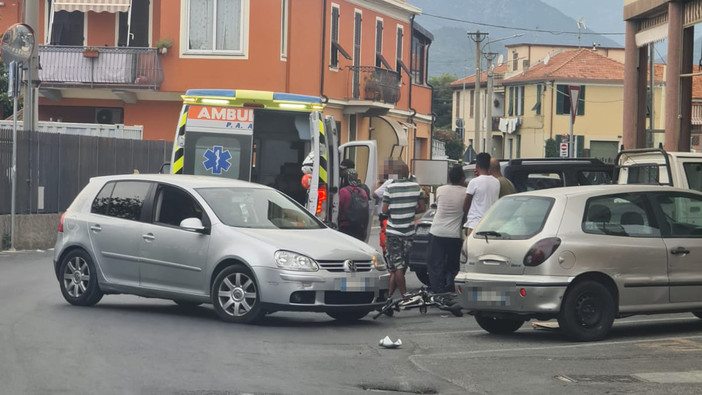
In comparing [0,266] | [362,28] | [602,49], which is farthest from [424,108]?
[602,49]

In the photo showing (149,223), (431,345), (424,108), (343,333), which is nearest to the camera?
(431,345)

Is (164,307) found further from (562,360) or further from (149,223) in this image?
(562,360)

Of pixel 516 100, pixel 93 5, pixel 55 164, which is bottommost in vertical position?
pixel 55 164

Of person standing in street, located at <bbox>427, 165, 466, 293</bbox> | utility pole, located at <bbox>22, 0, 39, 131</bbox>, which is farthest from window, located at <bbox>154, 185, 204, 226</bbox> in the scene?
utility pole, located at <bbox>22, 0, 39, 131</bbox>

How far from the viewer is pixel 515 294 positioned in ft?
37.8

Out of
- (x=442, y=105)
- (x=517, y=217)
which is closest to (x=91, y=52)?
(x=517, y=217)

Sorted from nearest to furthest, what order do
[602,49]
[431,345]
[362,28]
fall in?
1. [431,345]
2. [362,28]
3. [602,49]

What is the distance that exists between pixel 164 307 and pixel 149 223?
139 cm

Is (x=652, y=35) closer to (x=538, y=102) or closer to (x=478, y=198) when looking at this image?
(x=478, y=198)

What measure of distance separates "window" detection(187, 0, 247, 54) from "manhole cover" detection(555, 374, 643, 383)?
26003mm

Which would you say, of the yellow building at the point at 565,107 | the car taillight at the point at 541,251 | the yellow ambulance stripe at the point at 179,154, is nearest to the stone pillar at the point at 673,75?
the yellow ambulance stripe at the point at 179,154

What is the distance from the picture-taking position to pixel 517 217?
39.5 feet

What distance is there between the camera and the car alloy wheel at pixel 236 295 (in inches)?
492

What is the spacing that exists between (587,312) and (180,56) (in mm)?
24663
